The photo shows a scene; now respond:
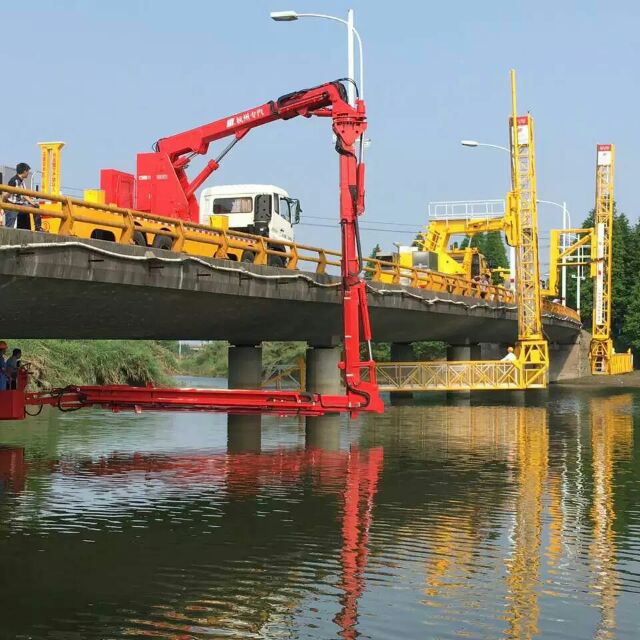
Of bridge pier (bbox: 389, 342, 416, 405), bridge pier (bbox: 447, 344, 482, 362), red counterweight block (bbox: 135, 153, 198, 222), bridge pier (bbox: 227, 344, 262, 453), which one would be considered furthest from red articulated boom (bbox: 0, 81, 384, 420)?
bridge pier (bbox: 447, 344, 482, 362)

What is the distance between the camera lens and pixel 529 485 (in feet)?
85.2

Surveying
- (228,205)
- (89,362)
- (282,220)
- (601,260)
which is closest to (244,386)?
(282,220)

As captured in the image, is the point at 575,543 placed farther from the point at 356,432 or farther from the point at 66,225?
the point at 356,432

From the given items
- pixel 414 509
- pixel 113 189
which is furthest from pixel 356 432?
pixel 414 509

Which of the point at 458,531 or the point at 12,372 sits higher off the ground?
the point at 12,372

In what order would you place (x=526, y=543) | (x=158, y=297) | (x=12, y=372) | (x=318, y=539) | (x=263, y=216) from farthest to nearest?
(x=263, y=216), (x=12, y=372), (x=158, y=297), (x=318, y=539), (x=526, y=543)

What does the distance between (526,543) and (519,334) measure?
4697 centimetres

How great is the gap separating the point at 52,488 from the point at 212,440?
1431cm

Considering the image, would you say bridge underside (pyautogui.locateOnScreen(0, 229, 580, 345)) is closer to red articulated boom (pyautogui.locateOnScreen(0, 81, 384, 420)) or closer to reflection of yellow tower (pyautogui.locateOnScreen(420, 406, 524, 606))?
red articulated boom (pyautogui.locateOnScreen(0, 81, 384, 420))

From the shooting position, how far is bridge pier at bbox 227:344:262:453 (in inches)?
1407

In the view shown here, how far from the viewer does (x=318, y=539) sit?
1906 cm

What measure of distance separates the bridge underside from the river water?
3750 mm

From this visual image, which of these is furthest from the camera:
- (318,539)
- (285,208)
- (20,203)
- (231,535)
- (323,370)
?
(285,208)

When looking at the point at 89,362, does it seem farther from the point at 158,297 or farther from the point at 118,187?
the point at 158,297
